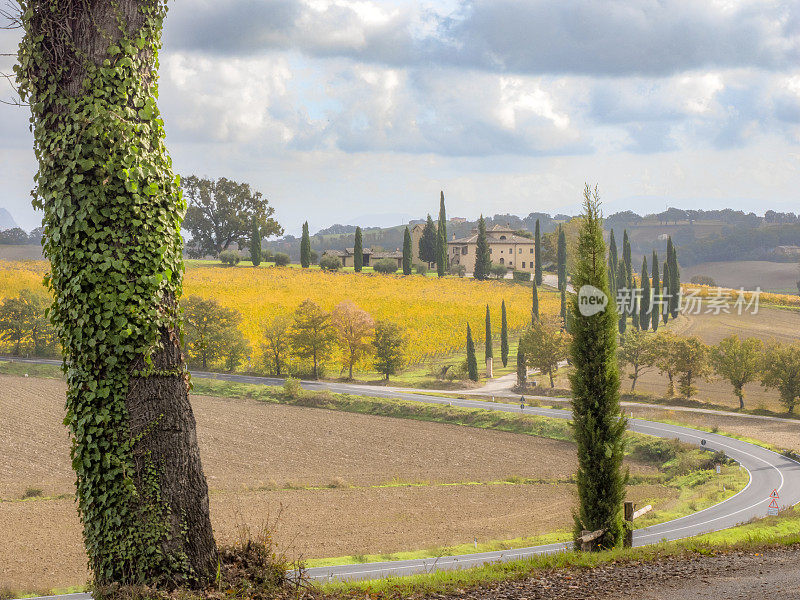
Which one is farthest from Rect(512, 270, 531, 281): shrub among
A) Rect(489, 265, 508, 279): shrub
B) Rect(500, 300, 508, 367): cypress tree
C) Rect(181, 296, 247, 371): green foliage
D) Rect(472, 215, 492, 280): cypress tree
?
Rect(181, 296, 247, 371): green foliage

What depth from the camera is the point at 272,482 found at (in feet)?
104

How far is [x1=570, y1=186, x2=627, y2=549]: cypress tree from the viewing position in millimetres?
12609

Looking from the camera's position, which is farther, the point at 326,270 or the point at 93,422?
the point at 326,270

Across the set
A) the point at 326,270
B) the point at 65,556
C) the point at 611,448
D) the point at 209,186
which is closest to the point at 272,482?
the point at 65,556

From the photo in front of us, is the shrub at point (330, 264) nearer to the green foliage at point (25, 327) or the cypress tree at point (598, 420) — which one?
the green foliage at point (25, 327)

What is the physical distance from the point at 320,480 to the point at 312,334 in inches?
1050

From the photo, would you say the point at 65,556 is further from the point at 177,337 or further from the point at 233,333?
the point at 233,333

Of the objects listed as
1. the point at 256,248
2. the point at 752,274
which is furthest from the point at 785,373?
the point at 752,274

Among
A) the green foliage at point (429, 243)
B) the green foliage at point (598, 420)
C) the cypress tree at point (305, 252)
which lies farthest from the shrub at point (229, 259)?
the green foliage at point (598, 420)

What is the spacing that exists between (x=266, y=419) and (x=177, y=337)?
37989mm

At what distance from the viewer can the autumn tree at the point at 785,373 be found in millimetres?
47719

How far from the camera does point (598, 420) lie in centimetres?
1294

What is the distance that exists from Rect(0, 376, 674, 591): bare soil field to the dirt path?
8.96 metres

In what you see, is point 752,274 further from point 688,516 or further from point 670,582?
point 670,582
